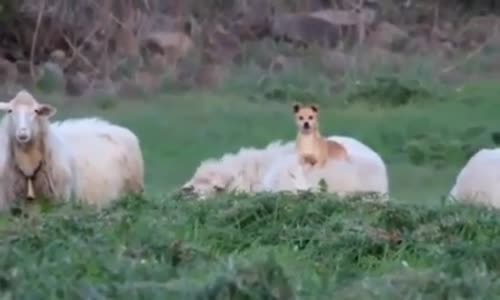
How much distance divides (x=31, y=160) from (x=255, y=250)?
12.6 feet

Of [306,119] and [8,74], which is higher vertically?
[8,74]

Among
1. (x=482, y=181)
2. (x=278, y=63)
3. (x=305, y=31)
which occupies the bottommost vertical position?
(x=482, y=181)

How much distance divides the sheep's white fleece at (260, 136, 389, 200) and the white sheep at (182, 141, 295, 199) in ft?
1.20

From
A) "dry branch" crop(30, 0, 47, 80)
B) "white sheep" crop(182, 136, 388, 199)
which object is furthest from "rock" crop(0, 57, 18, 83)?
"white sheep" crop(182, 136, 388, 199)

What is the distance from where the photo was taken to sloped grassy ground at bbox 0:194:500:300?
795 centimetres

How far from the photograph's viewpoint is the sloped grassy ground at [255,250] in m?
7.95

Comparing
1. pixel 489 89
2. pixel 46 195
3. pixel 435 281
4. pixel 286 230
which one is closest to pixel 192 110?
pixel 489 89

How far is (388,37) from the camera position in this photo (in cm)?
2978

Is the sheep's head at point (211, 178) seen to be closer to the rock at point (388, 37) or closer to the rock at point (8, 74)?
the rock at point (8, 74)

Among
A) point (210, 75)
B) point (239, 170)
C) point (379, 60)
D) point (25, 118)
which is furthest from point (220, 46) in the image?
point (25, 118)

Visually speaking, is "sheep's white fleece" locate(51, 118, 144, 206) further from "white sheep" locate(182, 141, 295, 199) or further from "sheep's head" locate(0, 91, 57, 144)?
"sheep's head" locate(0, 91, 57, 144)

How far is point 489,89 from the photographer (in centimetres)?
2503

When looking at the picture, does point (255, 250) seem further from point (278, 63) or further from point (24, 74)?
point (24, 74)

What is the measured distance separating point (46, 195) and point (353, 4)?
18.7 m
